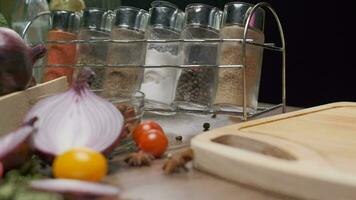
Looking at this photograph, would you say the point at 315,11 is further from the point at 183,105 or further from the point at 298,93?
the point at 183,105

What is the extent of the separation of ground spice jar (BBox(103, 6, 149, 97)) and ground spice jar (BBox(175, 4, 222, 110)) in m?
0.08

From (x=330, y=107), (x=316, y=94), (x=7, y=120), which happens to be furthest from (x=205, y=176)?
(x=316, y=94)

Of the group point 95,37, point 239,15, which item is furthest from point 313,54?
point 95,37

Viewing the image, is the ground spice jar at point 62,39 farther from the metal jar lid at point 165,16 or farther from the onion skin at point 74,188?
the onion skin at point 74,188

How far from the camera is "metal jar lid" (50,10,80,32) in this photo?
91 centimetres

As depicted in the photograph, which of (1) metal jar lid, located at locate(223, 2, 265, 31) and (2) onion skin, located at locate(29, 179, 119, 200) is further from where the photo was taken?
(1) metal jar lid, located at locate(223, 2, 265, 31)

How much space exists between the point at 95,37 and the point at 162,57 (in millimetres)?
130

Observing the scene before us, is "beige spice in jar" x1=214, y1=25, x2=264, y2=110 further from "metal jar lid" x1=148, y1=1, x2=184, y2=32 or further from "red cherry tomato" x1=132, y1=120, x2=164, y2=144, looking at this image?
"red cherry tomato" x1=132, y1=120, x2=164, y2=144

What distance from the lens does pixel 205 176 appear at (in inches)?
20.7

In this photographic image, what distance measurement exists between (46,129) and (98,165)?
9 centimetres

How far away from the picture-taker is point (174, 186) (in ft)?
1.62

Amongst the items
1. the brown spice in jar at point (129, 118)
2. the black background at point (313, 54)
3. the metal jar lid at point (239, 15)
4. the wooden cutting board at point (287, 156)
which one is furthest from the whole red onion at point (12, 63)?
the black background at point (313, 54)

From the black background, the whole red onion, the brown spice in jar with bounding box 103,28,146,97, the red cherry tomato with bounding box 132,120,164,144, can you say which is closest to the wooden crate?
the whole red onion

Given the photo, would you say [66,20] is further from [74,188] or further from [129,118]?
[74,188]
